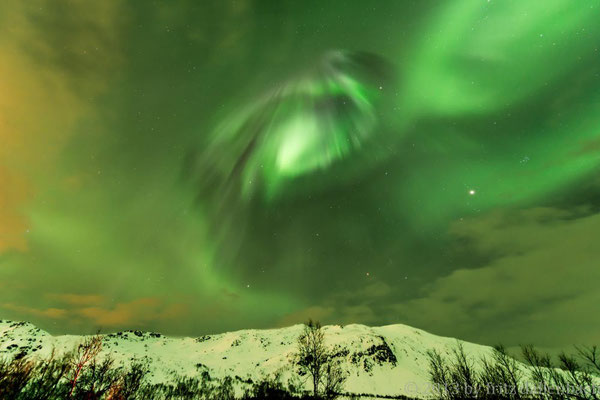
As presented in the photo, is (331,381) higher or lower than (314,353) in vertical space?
lower

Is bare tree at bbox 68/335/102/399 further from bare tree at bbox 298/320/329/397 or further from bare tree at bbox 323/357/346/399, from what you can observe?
bare tree at bbox 323/357/346/399

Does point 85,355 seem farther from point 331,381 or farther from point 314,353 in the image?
point 331,381

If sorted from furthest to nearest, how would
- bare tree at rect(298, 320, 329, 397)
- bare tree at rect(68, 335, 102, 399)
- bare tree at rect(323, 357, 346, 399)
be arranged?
bare tree at rect(323, 357, 346, 399) → bare tree at rect(298, 320, 329, 397) → bare tree at rect(68, 335, 102, 399)

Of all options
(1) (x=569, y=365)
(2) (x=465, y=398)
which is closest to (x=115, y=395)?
(2) (x=465, y=398)

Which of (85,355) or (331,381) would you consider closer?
(85,355)

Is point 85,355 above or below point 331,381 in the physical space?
above

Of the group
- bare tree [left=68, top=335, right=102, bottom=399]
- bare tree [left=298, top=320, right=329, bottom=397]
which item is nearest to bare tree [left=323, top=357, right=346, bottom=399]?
bare tree [left=298, top=320, right=329, bottom=397]

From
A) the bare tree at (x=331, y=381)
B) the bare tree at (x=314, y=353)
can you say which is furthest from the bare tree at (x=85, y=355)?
the bare tree at (x=331, y=381)

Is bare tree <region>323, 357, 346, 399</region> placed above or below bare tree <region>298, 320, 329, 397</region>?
below

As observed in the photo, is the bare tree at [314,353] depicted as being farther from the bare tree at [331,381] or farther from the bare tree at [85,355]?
the bare tree at [85,355]

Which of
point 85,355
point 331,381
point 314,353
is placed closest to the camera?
point 85,355

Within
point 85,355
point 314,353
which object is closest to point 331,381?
point 314,353

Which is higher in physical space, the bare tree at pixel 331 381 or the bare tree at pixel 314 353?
the bare tree at pixel 314 353

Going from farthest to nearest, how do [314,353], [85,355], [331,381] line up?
[331,381] → [314,353] → [85,355]
